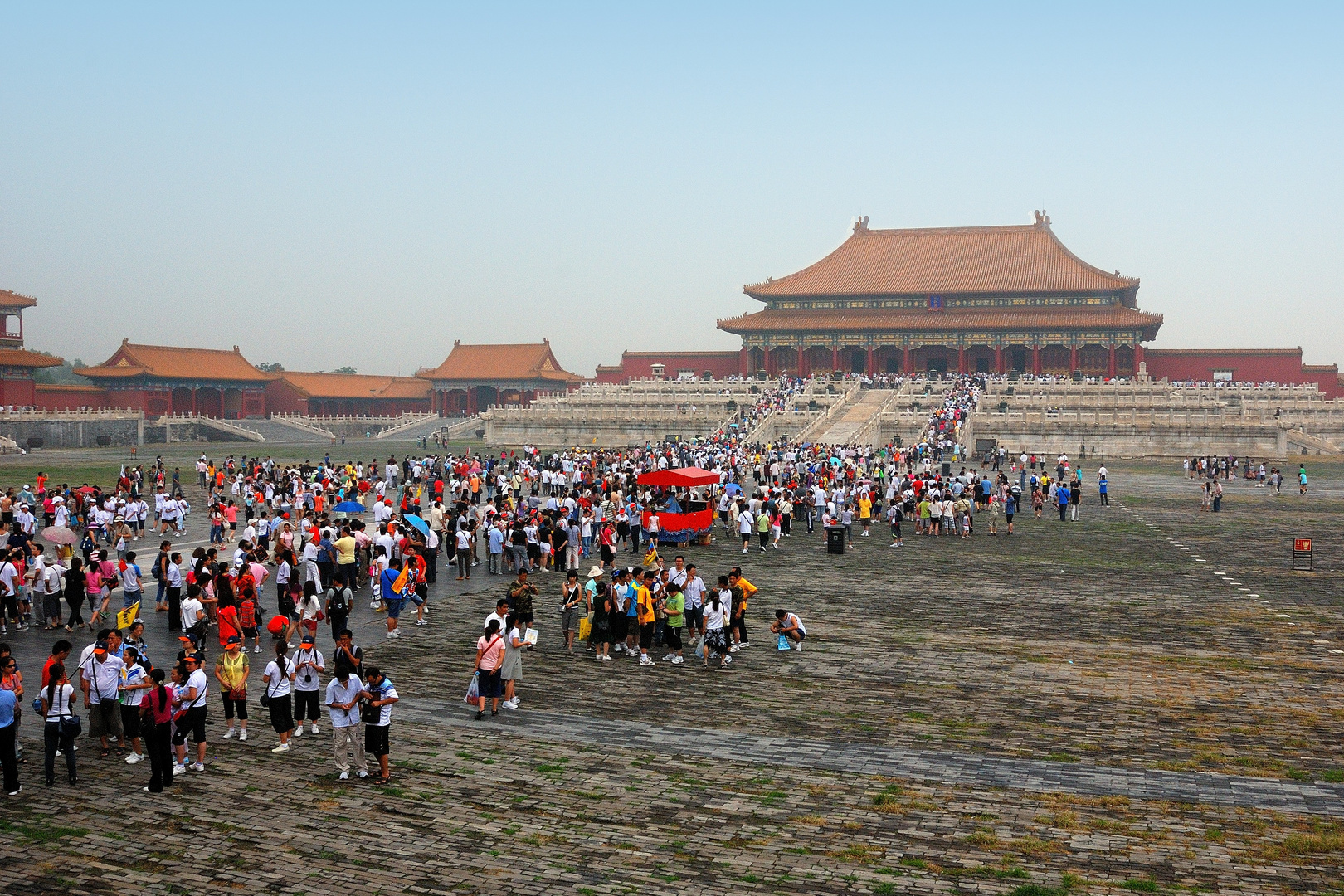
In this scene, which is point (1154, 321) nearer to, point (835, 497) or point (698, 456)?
point (698, 456)

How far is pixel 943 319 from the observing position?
79.9 m

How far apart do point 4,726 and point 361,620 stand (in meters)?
7.37

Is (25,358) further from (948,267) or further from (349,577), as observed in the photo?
(948,267)

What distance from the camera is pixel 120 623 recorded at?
13.2 meters

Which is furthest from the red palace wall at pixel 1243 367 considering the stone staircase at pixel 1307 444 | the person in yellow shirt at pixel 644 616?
the person in yellow shirt at pixel 644 616

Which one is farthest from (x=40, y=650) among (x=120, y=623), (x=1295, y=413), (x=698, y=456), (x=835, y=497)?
(x=1295, y=413)

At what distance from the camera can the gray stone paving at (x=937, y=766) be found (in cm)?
950

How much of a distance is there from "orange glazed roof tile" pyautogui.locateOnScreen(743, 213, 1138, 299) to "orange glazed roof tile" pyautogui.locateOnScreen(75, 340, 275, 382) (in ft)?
117

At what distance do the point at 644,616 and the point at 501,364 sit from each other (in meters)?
75.0

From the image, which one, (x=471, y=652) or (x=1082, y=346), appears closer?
(x=471, y=652)

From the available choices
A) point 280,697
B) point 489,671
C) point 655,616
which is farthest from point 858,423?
point 280,697

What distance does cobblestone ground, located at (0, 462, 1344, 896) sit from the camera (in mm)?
8008

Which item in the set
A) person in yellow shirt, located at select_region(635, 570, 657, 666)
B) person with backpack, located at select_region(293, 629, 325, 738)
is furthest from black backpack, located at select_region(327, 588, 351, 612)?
person in yellow shirt, located at select_region(635, 570, 657, 666)

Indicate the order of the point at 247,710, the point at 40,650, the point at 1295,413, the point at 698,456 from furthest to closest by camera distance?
the point at 1295,413 < the point at 698,456 < the point at 40,650 < the point at 247,710
